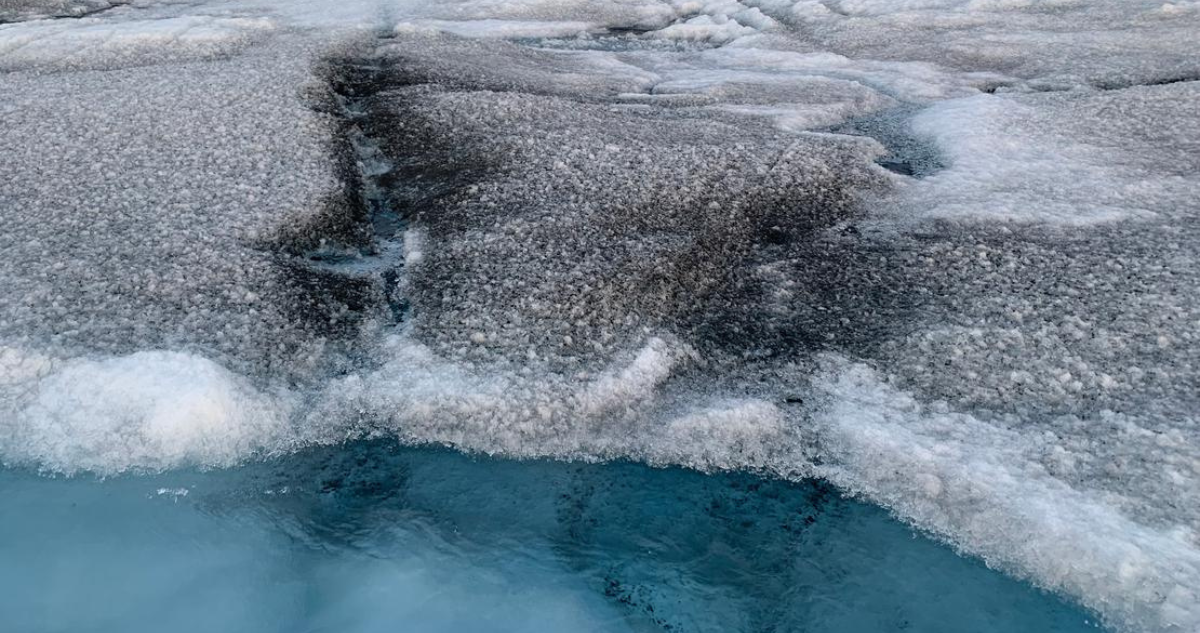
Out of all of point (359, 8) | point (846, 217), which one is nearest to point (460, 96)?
point (846, 217)

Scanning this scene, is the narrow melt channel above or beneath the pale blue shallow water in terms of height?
above

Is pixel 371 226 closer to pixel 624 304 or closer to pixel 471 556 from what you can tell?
pixel 624 304

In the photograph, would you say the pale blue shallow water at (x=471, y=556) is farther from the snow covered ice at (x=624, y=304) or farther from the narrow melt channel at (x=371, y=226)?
the narrow melt channel at (x=371, y=226)

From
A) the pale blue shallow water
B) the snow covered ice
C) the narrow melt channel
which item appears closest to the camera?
the pale blue shallow water

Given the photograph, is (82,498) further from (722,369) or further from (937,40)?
(937,40)

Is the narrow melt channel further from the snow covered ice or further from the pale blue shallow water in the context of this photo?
the pale blue shallow water

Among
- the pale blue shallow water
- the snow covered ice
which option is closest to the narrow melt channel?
the snow covered ice

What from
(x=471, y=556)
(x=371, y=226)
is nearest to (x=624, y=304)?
(x=471, y=556)
